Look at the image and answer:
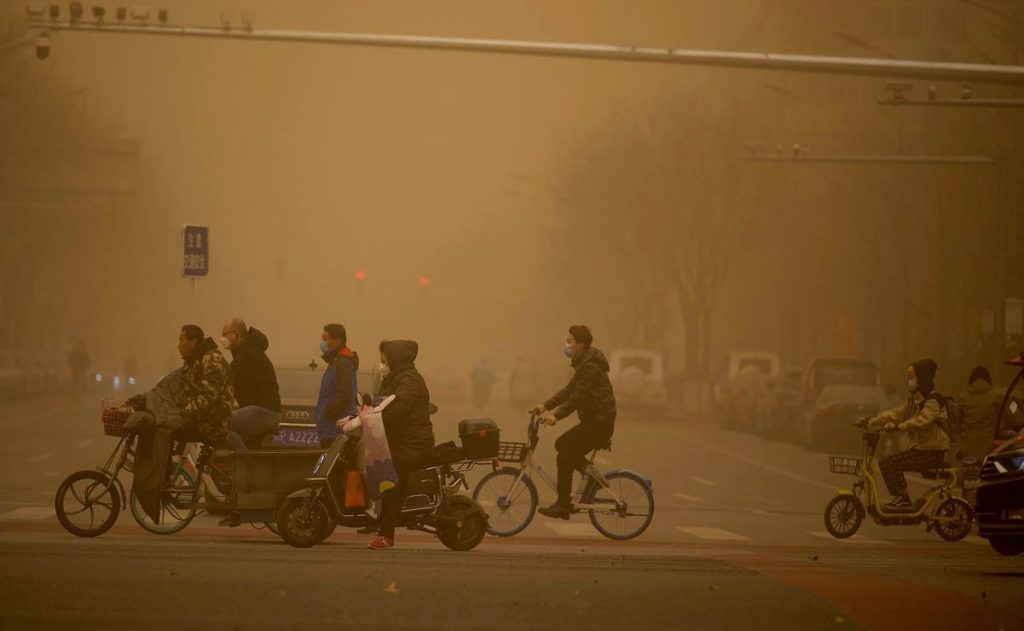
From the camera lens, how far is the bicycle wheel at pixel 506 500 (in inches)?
736

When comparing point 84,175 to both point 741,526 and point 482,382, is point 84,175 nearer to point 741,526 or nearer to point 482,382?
point 482,382

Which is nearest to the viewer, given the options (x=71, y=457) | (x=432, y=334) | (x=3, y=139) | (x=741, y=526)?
(x=741, y=526)

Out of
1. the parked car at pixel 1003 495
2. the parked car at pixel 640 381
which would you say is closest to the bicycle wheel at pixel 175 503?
the parked car at pixel 1003 495

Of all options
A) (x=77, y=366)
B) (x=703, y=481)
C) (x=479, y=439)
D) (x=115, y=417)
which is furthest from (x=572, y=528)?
(x=77, y=366)

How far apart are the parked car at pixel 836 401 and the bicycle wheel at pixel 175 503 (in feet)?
79.1

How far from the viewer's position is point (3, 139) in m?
65.8

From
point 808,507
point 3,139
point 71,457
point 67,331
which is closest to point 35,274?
point 3,139

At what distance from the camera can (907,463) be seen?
66.3ft

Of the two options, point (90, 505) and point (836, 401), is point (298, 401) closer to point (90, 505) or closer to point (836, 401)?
point (90, 505)

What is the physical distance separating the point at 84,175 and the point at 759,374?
18547 mm

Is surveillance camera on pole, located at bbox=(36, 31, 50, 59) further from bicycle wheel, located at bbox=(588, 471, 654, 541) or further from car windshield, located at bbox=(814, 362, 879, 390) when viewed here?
car windshield, located at bbox=(814, 362, 879, 390)

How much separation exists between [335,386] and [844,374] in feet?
91.5

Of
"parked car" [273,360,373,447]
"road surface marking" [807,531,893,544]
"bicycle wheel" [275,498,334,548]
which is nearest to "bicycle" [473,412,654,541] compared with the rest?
"parked car" [273,360,373,447]

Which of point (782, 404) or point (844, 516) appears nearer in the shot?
point (844, 516)
